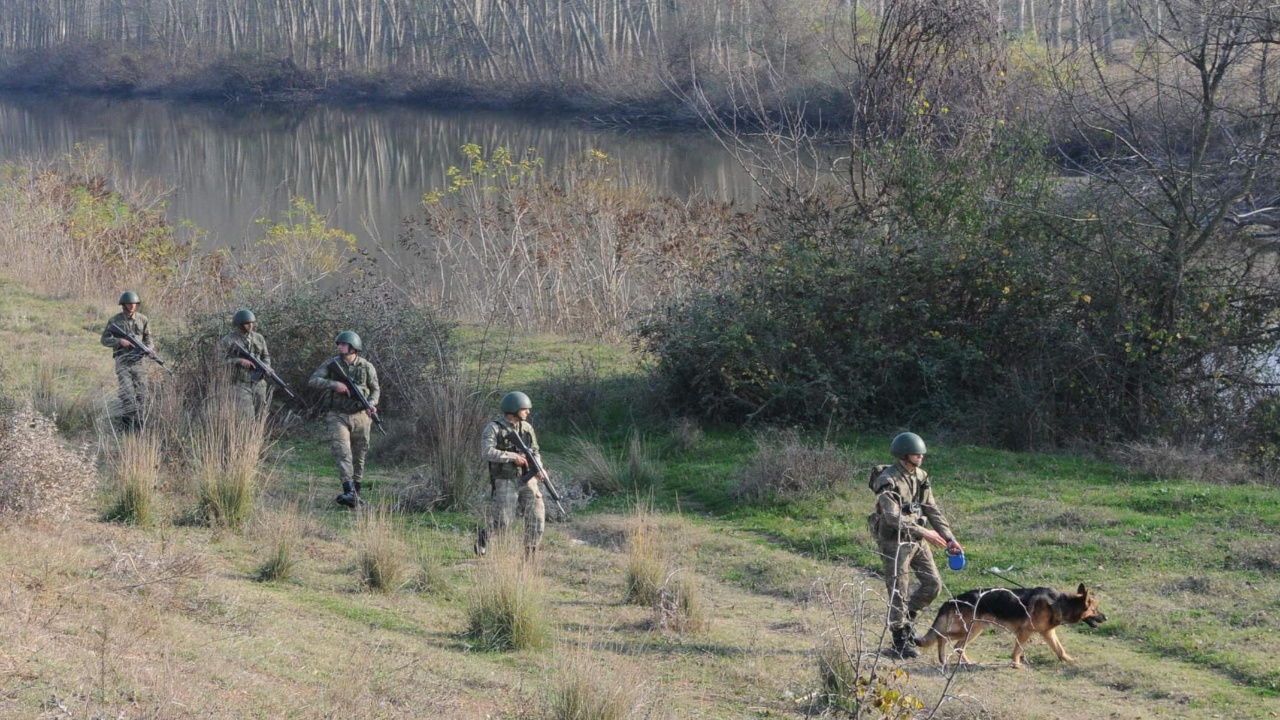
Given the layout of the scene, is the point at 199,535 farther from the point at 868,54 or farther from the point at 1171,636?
the point at 868,54

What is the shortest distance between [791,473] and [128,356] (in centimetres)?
748

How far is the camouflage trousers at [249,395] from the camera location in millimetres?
12619

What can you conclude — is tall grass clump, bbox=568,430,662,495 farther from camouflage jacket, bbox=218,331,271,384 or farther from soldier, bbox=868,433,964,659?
soldier, bbox=868,433,964,659

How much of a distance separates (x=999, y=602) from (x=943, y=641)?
0.47 metres

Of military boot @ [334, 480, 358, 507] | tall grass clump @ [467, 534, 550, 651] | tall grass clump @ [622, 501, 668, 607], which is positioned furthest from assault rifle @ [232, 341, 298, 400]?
tall grass clump @ [467, 534, 550, 651]

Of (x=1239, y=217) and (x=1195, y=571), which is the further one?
(x=1239, y=217)

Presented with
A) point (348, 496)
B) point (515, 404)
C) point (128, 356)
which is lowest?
point (348, 496)

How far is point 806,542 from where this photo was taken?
36.1 feet

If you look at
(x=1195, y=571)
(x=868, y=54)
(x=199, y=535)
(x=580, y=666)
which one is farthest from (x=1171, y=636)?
(x=868, y=54)

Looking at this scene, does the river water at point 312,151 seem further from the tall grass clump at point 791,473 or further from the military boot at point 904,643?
the military boot at point 904,643

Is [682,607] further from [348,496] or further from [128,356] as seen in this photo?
[128,356]

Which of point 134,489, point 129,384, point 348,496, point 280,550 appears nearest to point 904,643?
point 280,550

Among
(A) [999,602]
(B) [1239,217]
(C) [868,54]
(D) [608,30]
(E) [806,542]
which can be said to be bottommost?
(E) [806,542]

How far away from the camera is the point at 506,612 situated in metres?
7.88
